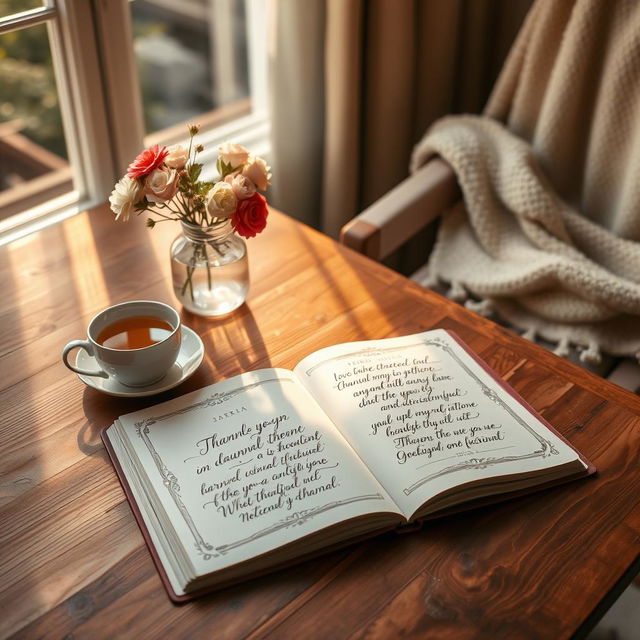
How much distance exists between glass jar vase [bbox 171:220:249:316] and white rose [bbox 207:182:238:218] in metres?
0.07

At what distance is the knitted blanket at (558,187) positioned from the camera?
53.8 inches

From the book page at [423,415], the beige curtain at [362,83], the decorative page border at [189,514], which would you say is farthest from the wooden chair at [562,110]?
the decorative page border at [189,514]

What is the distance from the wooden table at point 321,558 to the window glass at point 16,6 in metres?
0.53

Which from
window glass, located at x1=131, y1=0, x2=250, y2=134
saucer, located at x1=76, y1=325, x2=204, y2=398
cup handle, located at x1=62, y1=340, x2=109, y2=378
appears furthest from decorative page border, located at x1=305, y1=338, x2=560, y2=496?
window glass, located at x1=131, y1=0, x2=250, y2=134

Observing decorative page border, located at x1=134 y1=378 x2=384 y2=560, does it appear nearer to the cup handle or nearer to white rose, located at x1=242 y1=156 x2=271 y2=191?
the cup handle

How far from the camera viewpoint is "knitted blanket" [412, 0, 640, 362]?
1.37 m

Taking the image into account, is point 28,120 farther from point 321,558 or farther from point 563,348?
point 321,558

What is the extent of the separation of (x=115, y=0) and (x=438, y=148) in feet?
2.15

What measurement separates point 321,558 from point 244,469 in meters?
0.13

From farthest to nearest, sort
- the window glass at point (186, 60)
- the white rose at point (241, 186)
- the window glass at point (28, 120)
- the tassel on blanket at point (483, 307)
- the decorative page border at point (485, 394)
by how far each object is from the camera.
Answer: the window glass at point (186, 60)
the window glass at point (28, 120)
the tassel on blanket at point (483, 307)
the white rose at point (241, 186)
the decorative page border at point (485, 394)

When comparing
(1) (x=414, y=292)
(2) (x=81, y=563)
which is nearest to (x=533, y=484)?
(1) (x=414, y=292)

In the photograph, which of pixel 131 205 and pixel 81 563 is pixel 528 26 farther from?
pixel 81 563

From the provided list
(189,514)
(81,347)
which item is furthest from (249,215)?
(189,514)

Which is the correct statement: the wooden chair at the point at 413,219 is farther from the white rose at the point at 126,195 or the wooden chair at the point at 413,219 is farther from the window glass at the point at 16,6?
the window glass at the point at 16,6
